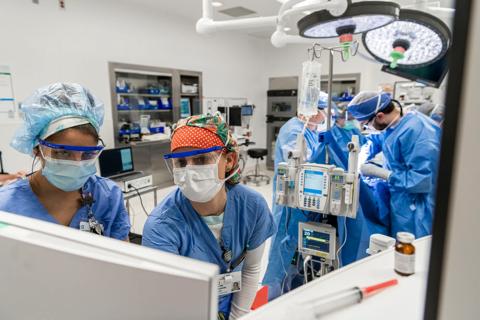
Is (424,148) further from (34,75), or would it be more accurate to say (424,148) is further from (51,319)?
(34,75)

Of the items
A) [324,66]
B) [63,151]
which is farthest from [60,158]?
[324,66]

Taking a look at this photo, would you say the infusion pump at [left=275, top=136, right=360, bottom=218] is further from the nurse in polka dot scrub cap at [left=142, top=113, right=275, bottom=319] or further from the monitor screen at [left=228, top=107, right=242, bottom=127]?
the monitor screen at [left=228, top=107, right=242, bottom=127]

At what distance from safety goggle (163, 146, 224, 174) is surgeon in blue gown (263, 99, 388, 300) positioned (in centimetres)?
87

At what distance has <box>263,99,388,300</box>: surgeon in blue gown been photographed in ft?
6.12

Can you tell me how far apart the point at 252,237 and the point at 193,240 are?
27cm

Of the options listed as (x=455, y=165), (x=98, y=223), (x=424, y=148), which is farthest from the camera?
(x=424, y=148)

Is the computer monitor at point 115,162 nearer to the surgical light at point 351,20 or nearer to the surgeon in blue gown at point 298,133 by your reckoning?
the surgeon in blue gown at point 298,133

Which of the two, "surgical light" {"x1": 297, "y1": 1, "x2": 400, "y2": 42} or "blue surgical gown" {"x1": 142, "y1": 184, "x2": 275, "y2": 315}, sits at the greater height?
"surgical light" {"x1": 297, "y1": 1, "x2": 400, "y2": 42}

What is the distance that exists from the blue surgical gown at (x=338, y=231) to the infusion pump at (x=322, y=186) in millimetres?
219

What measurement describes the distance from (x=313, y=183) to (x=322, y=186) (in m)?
0.05

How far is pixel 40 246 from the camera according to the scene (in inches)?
19.7

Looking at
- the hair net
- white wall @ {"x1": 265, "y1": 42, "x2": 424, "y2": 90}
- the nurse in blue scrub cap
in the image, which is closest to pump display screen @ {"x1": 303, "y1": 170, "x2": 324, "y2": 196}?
the hair net

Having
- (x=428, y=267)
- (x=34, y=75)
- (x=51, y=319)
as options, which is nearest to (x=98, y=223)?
(x=51, y=319)

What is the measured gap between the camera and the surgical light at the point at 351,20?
2.82 feet
